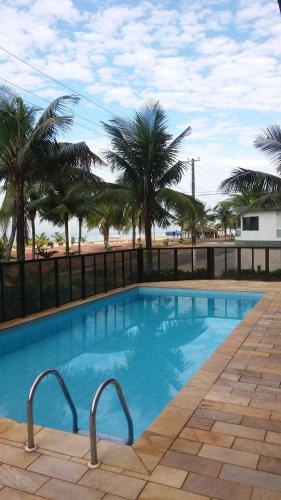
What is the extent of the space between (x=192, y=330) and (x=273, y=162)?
22.9 ft

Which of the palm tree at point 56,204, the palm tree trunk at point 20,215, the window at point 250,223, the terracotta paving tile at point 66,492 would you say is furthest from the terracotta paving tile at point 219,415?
the window at point 250,223

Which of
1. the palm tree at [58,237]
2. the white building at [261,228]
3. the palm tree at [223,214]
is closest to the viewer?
the white building at [261,228]

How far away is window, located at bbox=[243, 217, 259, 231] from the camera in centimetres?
2846

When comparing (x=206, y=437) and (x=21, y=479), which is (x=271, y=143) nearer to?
(x=206, y=437)

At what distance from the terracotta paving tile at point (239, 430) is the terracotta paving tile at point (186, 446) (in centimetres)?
36

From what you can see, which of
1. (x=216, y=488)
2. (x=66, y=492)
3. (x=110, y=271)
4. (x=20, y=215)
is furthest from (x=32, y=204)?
(x=216, y=488)

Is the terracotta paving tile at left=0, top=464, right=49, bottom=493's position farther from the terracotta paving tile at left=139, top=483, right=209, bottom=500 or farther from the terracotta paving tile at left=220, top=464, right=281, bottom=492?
the terracotta paving tile at left=220, top=464, right=281, bottom=492

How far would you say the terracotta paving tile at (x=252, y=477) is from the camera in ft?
9.67

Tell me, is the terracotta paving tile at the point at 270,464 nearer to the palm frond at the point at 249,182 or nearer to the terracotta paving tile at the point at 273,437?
the terracotta paving tile at the point at 273,437

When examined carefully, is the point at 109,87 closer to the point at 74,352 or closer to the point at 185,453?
the point at 74,352

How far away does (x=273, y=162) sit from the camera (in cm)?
1309

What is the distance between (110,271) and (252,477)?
10.3 meters

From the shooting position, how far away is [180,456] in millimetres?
3387

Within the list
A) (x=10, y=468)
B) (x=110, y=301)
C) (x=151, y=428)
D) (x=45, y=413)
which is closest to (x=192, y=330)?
(x=110, y=301)
